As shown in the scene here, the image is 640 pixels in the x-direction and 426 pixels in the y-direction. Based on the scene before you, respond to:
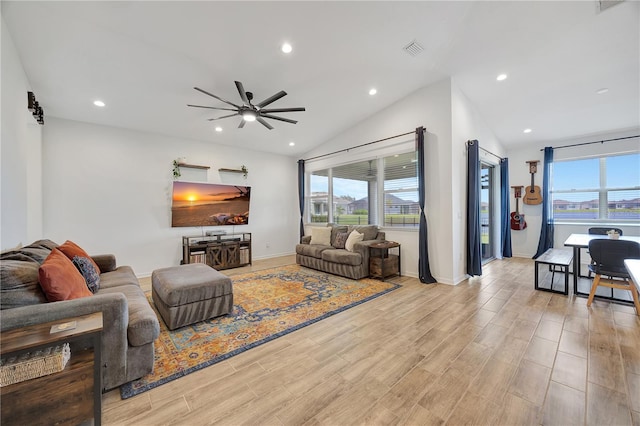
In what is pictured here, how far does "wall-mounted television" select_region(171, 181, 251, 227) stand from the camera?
5.23 meters

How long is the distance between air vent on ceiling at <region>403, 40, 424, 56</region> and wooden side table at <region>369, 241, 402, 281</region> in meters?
2.96

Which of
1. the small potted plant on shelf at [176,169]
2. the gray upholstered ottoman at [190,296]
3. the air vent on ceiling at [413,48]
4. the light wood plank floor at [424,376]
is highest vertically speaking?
the air vent on ceiling at [413,48]

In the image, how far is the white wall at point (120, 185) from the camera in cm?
419

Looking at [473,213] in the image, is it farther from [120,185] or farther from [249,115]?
[120,185]

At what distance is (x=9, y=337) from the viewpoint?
50.2 inches

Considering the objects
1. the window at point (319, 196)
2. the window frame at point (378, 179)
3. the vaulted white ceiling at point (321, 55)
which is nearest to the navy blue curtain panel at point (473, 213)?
the window frame at point (378, 179)

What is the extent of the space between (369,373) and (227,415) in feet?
3.35

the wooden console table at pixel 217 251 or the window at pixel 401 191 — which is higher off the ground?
the window at pixel 401 191

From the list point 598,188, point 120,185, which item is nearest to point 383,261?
point 120,185

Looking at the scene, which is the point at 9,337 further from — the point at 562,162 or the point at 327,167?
the point at 562,162

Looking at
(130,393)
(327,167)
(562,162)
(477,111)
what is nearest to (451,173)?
(477,111)

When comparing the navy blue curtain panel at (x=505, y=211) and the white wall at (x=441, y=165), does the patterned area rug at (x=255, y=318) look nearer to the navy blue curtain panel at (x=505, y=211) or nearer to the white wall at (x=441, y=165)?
the white wall at (x=441, y=165)

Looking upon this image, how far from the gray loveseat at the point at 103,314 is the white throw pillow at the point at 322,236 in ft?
12.6

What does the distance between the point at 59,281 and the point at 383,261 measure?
397 centimetres
